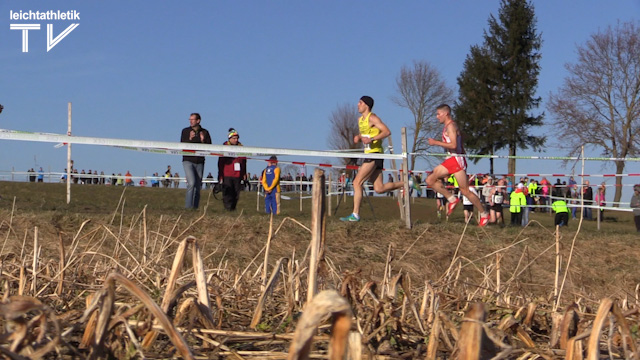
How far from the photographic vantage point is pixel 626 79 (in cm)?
3919

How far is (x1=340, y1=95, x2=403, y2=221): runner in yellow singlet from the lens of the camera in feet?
33.4

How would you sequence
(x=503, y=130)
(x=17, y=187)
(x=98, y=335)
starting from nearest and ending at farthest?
1. (x=98, y=335)
2. (x=17, y=187)
3. (x=503, y=130)

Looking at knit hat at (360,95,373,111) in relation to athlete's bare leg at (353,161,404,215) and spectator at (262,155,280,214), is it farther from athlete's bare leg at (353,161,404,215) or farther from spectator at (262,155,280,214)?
spectator at (262,155,280,214)

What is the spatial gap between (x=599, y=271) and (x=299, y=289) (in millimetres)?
7392

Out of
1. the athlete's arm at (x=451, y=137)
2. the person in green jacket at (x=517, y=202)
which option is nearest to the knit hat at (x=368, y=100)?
the athlete's arm at (x=451, y=137)

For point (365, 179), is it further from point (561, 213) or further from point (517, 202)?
point (517, 202)

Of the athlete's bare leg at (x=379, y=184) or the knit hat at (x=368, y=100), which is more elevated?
the knit hat at (x=368, y=100)

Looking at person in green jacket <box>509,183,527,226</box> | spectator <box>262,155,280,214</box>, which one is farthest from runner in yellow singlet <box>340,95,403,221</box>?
person in green jacket <box>509,183,527,226</box>

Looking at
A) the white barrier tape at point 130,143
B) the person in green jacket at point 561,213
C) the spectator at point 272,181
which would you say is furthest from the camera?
the person in green jacket at point 561,213

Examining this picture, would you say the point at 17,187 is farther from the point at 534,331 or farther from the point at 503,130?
the point at 503,130

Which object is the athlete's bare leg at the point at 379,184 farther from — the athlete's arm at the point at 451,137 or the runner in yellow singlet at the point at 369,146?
the athlete's arm at the point at 451,137

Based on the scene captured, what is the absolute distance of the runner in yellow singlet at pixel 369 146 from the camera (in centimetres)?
1017

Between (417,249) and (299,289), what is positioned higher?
(299,289)

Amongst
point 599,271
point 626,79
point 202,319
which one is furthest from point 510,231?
point 626,79
